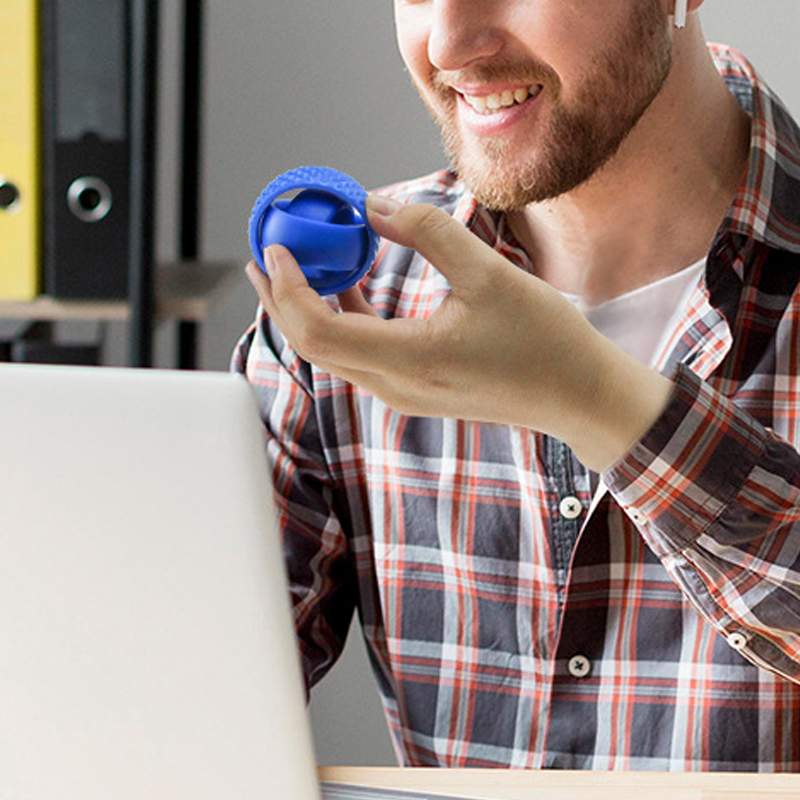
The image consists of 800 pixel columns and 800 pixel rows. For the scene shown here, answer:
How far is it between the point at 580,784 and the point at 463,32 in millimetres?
565

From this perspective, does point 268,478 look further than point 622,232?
No

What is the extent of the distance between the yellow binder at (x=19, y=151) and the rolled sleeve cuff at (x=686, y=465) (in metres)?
0.71

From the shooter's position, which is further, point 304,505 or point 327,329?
point 304,505

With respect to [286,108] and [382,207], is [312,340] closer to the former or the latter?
[382,207]

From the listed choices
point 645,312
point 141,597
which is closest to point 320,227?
point 141,597

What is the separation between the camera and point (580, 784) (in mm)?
674

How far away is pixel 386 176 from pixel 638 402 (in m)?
0.91

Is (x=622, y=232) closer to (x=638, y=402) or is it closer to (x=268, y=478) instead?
(x=638, y=402)

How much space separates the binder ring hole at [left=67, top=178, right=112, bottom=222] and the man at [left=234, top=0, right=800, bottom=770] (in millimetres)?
235

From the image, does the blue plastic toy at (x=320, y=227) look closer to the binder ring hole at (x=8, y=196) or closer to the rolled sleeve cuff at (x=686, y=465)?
the rolled sleeve cuff at (x=686, y=465)

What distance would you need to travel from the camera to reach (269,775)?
19.3 inches

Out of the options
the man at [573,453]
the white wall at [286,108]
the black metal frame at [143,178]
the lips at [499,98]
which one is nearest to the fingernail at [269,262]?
the man at [573,453]

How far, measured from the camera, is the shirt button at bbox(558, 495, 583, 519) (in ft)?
3.09

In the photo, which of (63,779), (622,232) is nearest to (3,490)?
(63,779)
